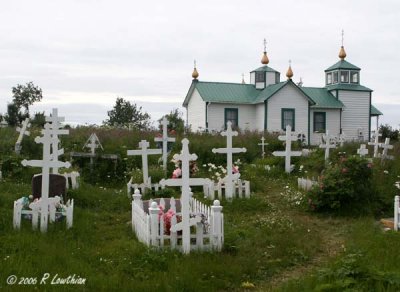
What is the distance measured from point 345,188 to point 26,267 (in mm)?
7213

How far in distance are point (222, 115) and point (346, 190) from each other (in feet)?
59.7

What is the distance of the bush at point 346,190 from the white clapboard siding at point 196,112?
17.0 metres

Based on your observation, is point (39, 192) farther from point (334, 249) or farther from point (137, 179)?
point (334, 249)

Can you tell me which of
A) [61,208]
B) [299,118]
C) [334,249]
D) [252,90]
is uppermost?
[252,90]

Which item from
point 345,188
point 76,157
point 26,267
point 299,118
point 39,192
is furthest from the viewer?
point 299,118

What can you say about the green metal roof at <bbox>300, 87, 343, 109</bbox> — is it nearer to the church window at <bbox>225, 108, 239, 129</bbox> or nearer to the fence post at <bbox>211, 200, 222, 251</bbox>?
the church window at <bbox>225, 108, 239, 129</bbox>

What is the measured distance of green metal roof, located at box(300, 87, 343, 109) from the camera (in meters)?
29.4

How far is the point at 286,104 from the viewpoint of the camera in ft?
92.5

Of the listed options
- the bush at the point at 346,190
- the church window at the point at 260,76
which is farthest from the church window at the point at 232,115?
the bush at the point at 346,190

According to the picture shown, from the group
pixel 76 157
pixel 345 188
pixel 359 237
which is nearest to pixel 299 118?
pixel 76 157

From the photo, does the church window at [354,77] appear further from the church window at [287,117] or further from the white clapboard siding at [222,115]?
the white clapboard siding at [222,115]

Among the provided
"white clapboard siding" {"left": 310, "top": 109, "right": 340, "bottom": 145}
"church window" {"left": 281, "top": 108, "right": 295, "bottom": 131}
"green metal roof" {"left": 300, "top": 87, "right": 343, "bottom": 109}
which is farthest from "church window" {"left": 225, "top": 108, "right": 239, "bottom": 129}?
"white clapboard siding" {"left": 310, "top": 109, "right": 340, "bottom": 145}

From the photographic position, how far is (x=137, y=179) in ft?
42.2

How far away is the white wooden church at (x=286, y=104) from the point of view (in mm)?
28172
